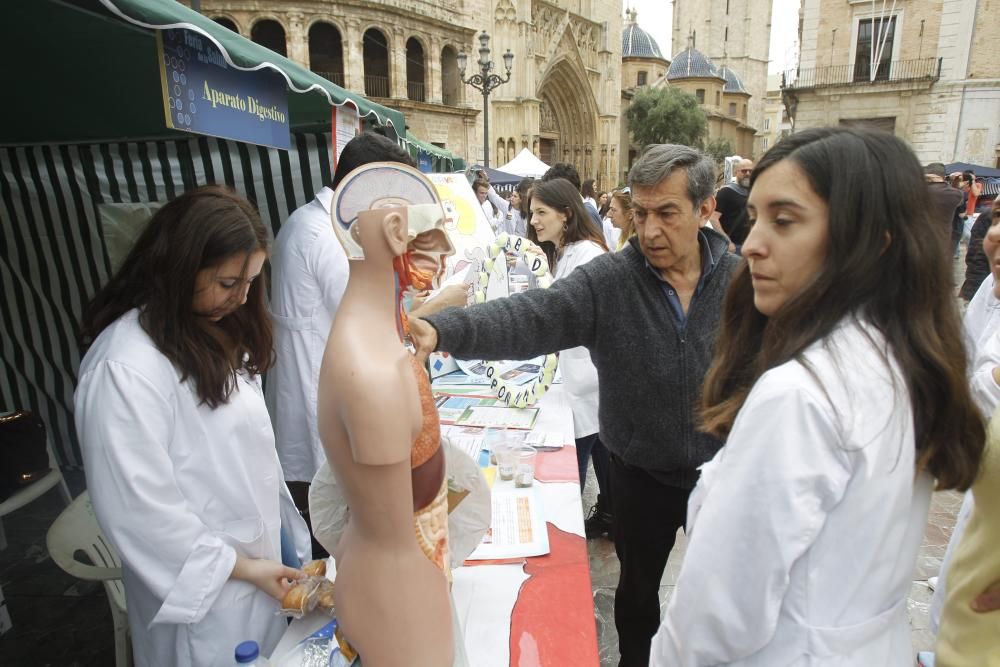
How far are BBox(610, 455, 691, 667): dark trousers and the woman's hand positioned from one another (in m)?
1.23

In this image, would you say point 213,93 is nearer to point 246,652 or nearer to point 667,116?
point 246,652

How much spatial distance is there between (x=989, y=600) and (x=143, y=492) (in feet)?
6.95

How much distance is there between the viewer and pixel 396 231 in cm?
113

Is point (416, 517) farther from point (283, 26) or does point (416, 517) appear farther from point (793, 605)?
point (283, 26)

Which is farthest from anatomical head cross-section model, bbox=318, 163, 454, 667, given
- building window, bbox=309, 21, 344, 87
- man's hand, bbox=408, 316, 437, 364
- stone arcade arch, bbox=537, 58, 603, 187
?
stone arcade arch, bbox=537, 58, 603, 187

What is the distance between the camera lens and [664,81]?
1812 inches

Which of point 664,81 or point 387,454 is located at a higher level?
point 664,81

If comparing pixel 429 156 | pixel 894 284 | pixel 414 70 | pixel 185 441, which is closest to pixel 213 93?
pixel 185 441

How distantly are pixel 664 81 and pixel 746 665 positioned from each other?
5109 cm

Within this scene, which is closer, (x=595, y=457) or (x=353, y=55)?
(x=595, y=457)

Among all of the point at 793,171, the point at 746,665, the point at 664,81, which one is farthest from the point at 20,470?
the point at 664,81

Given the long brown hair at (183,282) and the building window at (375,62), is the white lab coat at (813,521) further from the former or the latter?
the building window at (375,62)

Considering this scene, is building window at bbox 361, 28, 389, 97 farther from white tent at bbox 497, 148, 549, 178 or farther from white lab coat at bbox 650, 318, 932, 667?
white lab coat at bbox 650, 318, 932, 667

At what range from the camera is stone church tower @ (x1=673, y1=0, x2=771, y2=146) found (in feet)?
165
